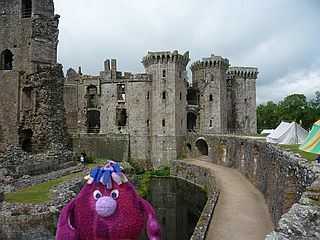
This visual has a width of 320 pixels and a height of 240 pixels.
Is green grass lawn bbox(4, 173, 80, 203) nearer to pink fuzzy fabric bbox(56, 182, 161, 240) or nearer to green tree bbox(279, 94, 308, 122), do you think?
pink fuzzy fabric bbox(56, 182, 161, 240)

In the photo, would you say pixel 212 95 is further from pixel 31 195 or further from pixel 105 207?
pixel 105 207

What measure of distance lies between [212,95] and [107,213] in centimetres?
3365

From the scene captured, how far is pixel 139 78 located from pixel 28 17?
45.9 ft

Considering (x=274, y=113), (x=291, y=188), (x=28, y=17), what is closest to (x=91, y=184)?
(x=291, y=188)

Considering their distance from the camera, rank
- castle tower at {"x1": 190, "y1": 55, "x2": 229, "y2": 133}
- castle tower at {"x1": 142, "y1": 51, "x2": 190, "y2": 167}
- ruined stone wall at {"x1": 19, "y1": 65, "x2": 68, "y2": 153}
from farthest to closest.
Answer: castle tower at {"x1": 190, "y1": 55, "x2": 229, "y2": 133} → castle tower at {"x1": 142, "y1": 51, "x2": 190, "y2": 167} → ruined stone wall at {"x1": 19, "y1": 65, "x2": 68, "y2": 153}

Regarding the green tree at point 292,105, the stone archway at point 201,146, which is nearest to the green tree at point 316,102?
the green tree at point 292,105

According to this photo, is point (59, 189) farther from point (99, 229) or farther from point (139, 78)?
point (139, 78)

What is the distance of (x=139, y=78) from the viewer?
32.8 m

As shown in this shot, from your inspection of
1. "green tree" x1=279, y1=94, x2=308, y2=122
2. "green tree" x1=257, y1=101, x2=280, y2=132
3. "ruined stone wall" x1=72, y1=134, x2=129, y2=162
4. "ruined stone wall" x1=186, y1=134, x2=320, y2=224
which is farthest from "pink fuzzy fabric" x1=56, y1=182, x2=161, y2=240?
"green tree" x1=257, y1=101, x2=280, y2=132

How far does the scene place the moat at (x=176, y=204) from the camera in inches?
630

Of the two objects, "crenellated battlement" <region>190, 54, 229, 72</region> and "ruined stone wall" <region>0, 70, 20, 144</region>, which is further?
"crenellated battlement" <region>190, 54, 229, 72</region>

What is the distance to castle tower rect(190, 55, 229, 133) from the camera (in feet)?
120

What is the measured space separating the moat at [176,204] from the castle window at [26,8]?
14454 millimetres

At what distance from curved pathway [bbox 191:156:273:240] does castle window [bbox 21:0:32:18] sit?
16.2 m
